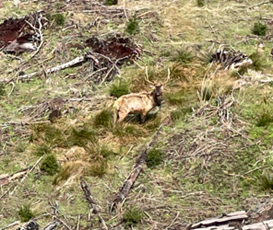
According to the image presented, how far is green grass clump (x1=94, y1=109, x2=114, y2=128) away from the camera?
917 cm

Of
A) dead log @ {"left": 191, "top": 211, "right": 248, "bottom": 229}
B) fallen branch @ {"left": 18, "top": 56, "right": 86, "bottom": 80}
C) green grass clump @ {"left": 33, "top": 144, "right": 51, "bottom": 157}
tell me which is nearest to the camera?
dead log @ {"left": 191, "top": 211, "right": 248, "bottom": 229}

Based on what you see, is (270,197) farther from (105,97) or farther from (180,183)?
(105,97)

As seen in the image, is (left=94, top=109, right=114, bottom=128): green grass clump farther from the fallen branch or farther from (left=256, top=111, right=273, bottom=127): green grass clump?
(left=256, top=111, right=273, bottom=127): green grass clump

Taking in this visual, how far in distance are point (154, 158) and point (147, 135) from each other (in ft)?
2.58

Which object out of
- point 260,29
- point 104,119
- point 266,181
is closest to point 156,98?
point 104,119

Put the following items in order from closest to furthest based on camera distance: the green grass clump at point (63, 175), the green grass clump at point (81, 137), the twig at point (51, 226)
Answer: the twig at point (51, 226) → the green grass clump at point (63, 175) → the green grass clump at point (81, 137)

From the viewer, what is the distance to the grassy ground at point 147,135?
752cm

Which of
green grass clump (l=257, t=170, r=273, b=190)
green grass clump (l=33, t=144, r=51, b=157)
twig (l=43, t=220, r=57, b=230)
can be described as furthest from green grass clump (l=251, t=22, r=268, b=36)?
twig (l=43, t=220, r=57, b=230)

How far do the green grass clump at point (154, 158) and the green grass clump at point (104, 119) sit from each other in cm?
112

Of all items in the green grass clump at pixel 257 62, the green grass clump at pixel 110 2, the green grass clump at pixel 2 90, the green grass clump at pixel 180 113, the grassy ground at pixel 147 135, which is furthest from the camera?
the green grass clump at pixel 110 2

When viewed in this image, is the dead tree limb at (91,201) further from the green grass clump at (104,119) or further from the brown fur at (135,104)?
the brown fur at (135,104)

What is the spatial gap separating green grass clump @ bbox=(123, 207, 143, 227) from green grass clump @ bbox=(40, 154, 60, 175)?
1.53m

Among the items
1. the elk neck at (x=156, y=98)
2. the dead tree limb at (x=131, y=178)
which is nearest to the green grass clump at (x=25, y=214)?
the dead tree limb at (x=131, y=178)

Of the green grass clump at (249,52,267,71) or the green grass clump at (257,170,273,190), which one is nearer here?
the green grass clump at (257,170,273,190)
